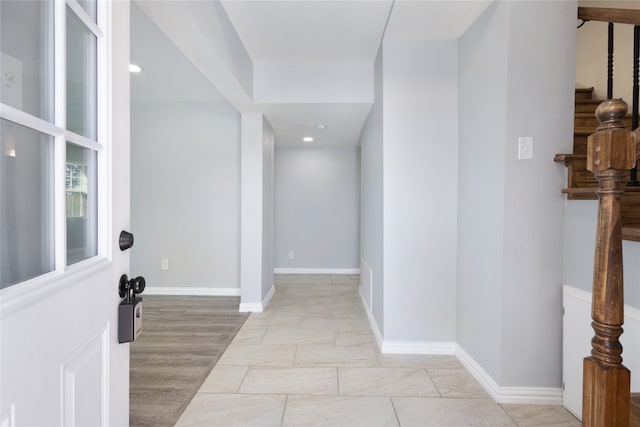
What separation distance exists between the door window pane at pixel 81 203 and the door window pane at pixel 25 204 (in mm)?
57

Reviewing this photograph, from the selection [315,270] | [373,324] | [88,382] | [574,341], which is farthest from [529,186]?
[315,270]

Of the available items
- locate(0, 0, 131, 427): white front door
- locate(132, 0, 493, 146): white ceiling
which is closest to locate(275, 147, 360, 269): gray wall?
locate(132, 0, 493, 146): white ceiling

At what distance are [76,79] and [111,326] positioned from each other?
68 cm

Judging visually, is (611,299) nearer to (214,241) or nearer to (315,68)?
(315,68)

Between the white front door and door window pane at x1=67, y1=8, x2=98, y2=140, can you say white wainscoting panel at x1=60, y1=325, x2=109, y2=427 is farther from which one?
door window pane at x1=67, y1=8, x2=98, y2=140

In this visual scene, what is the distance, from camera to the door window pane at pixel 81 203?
81 cm

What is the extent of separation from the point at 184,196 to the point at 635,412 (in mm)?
4262

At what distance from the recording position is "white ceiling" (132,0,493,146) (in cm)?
212

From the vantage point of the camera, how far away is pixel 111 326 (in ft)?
2.99

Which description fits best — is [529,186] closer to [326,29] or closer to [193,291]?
[326,29]

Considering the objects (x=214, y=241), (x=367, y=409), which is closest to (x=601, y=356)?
(x=367, y=409)

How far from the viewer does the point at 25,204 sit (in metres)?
0.69

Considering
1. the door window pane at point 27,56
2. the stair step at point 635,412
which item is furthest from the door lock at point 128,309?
the stair step at point 635,412

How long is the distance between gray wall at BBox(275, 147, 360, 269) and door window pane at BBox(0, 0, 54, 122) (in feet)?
15.8
